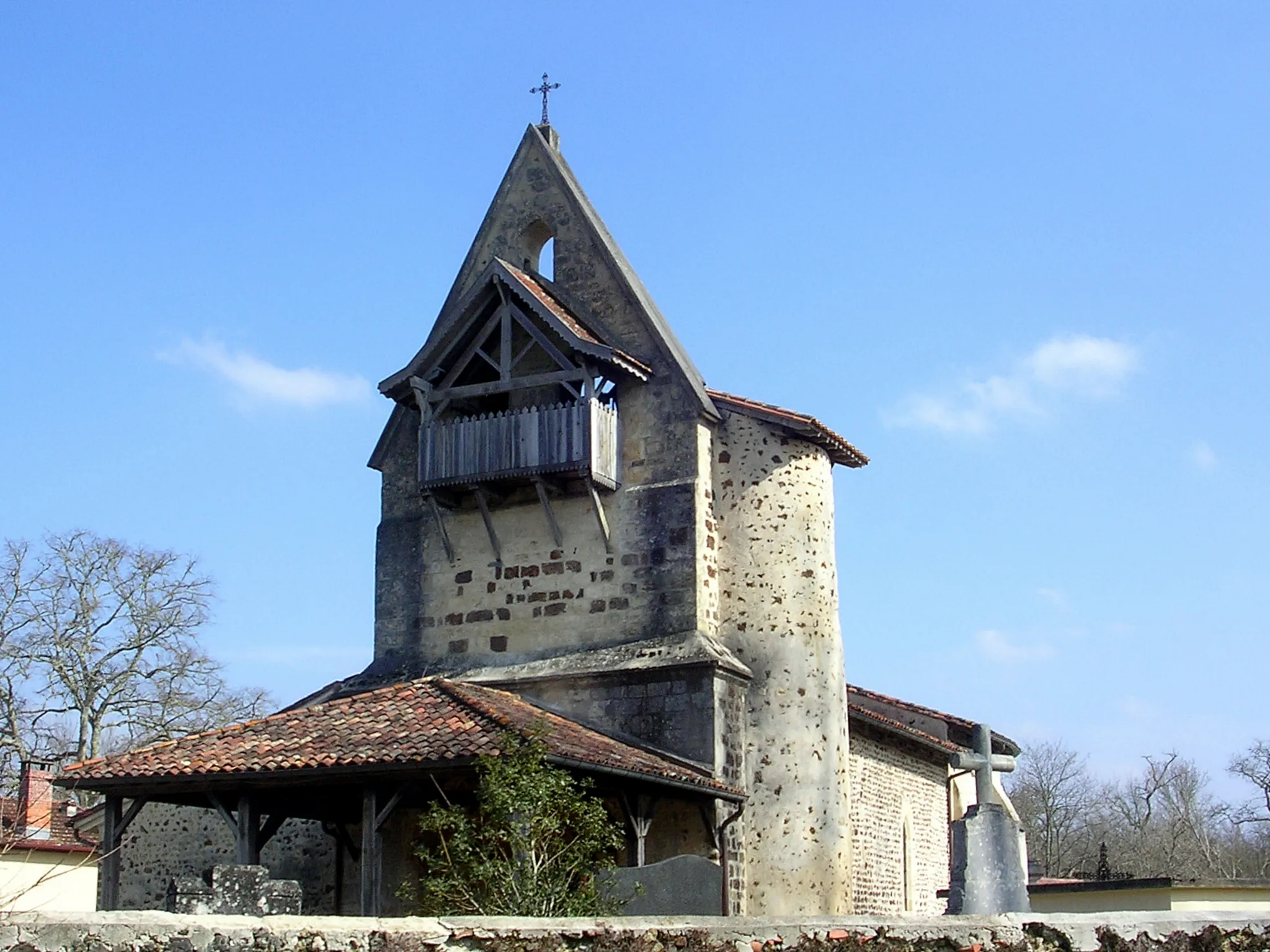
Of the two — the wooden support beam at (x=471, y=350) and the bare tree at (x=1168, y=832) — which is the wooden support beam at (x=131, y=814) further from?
the bare tree at (x=1168, y=832)

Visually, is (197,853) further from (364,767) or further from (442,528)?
(364,767)

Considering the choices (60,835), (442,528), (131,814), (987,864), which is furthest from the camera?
(60,835)

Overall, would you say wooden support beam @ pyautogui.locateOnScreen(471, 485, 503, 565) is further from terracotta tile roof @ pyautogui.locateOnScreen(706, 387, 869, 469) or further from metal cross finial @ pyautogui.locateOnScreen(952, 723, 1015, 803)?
metal cross finial @ pyautogui.locateOnScreen(952, 723, 1015, 803)

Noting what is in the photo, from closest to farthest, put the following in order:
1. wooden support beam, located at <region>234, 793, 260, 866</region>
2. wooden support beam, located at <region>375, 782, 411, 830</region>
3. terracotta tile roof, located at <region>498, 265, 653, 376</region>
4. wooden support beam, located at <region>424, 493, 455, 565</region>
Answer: wooden support beam, located at <region>375, 782, 411, 830</region>
wooden support beam, located at <region>234, 793, 260, 866</region>
terracotta tile roof, located at <region>498, 265, 653, 376</region>
wooden support beam, located at <region>424, 493, 455, 565</region>

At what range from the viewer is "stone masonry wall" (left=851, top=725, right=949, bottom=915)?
76.5 feet

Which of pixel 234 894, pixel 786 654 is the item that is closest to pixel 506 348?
pixel 786 654

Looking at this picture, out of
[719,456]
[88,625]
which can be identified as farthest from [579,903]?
[88,625]

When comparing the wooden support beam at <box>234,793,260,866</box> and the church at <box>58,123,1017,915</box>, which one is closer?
the wooden support beam at <box>234,793,260,866</box>

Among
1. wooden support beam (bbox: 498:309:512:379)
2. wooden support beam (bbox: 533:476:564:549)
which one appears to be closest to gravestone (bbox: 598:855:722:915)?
wooden support beam (bbox: 533:476:564:549)

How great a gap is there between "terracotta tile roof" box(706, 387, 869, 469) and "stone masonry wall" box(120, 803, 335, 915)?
336 inches

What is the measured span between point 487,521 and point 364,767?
608 centimetres

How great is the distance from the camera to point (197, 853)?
22.1 meters

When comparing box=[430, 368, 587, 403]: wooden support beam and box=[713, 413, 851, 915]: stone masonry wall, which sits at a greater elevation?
box=[430, 368, 587, 403]: wooden support beam

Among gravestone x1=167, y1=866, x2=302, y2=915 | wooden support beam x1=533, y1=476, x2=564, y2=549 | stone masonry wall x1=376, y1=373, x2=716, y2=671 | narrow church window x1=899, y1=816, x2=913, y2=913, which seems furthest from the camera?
narrow church window x1=899, y1=816, x2=913, y2=913
